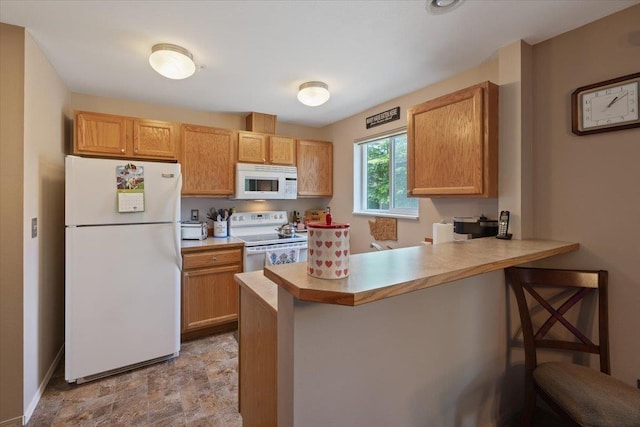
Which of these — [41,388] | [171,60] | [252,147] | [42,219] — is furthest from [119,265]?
[252,147]

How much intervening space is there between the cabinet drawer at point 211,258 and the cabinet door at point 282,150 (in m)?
1.19

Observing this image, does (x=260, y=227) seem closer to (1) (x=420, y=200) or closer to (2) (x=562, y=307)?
(1) (x=420, y=200)

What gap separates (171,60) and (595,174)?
8.78 feet

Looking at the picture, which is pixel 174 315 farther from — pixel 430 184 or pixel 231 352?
pixel 430 184

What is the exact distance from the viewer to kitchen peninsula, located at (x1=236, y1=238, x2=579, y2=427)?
96 cm

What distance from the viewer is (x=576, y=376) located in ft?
4.30

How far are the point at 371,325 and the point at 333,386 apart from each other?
262 mm

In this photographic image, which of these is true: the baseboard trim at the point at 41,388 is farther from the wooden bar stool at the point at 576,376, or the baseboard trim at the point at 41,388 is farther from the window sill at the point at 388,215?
the window sill at the point at 388,215

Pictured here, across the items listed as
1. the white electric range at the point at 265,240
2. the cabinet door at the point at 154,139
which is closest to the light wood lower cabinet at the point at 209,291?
the white electric range at the point at 265,240

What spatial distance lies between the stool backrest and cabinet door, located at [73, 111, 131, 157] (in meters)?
3.27

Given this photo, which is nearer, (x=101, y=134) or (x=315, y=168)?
(x=101, y=134)

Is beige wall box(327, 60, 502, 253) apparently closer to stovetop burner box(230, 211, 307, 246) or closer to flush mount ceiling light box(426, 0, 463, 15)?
stovetop burner box(230, 211, 307, 246)

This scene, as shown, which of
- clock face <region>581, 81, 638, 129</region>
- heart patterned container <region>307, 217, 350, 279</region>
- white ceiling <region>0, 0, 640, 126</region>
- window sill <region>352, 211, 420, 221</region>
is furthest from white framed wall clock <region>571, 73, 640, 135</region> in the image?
heart patterned container <region>307, 217, 350, 279</region>

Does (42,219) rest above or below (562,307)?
above
